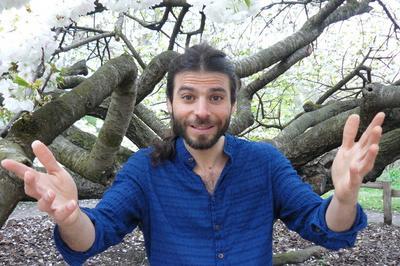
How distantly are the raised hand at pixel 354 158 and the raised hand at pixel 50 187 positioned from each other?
31.3 inches

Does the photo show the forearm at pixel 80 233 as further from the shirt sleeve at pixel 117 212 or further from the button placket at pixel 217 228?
the button placket at pixel 217 228

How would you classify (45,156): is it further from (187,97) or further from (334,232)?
(334,232)

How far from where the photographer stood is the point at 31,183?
1.36 m

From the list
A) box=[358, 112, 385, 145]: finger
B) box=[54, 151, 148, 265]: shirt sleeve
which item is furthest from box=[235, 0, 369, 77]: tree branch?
box=[358, 112, 385, 145]: finger

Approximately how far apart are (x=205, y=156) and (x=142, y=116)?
2543 mm

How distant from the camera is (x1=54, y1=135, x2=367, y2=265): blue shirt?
→ 1.77 m

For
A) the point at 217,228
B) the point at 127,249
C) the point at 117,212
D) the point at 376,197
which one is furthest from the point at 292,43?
the point at 376,197

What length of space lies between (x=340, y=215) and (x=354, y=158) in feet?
0.75

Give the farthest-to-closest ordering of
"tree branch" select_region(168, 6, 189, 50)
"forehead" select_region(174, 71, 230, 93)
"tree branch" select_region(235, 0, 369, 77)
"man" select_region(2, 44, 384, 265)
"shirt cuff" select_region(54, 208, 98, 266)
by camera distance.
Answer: "tree branch" select_region(235, 0, 369, 77), "tree branch" select_region(168, 6, 189, 50), "forehead" select_region(174, 71, 230, 93), "man" select_region(2, 44, 384, 265), "shirt cuff" select_region(54, 208, 98, 266)

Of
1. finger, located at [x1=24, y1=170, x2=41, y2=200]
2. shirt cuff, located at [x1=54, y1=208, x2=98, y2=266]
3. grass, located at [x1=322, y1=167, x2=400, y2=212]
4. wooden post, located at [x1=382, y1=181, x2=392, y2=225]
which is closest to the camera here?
finger, located at [x1=24, y1=170, x2=41, y2=200]

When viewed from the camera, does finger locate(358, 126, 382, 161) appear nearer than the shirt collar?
Yes

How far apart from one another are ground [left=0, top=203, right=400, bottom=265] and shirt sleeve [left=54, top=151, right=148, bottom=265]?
4.20 metres

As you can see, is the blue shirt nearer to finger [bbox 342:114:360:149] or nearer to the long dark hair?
the long dark hair

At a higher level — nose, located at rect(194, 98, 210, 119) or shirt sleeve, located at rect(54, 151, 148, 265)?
nose, located at rect(194, 98, 210, 119)
